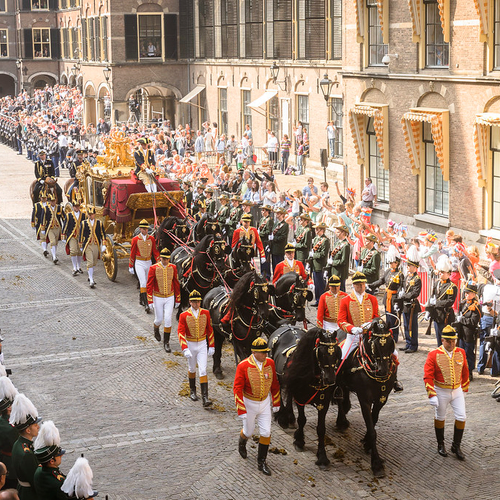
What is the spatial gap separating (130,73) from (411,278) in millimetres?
35212

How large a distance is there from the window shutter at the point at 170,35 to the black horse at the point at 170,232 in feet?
97.7

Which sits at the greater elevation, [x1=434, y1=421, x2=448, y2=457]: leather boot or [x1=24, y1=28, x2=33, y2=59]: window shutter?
[x1=24, y1=28, x2=33, y2=59]: window shutter

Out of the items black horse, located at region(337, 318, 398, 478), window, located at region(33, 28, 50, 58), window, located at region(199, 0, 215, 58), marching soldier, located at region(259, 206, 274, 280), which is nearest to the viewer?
black horse, located at region(337, 318, 398, 478)

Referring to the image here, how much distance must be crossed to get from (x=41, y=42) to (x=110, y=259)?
53.8 metres

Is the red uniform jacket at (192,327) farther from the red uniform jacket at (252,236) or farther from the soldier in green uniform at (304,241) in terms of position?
the soldier in green uniform at (304,241)

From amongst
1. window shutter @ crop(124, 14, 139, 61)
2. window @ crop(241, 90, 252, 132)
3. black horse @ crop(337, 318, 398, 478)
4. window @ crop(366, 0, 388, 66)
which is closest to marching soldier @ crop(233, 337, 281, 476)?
black horse @ crop(337, 318, 398, 478)

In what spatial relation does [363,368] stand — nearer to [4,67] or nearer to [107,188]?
[107,188]

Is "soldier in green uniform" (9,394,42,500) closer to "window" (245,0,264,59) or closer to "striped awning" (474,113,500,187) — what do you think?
"striped awning" (474,113,500,187)

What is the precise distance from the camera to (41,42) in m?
69.9

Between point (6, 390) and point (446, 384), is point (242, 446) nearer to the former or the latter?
point (446, 384)

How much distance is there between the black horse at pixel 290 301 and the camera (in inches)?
518

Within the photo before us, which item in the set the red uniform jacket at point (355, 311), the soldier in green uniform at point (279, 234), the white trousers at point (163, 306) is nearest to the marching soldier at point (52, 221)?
the soldier in green uniform at point (279, 234)

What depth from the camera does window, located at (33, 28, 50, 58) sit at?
69.6 meters

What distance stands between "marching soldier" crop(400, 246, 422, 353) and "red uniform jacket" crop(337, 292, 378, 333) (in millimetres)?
2335
